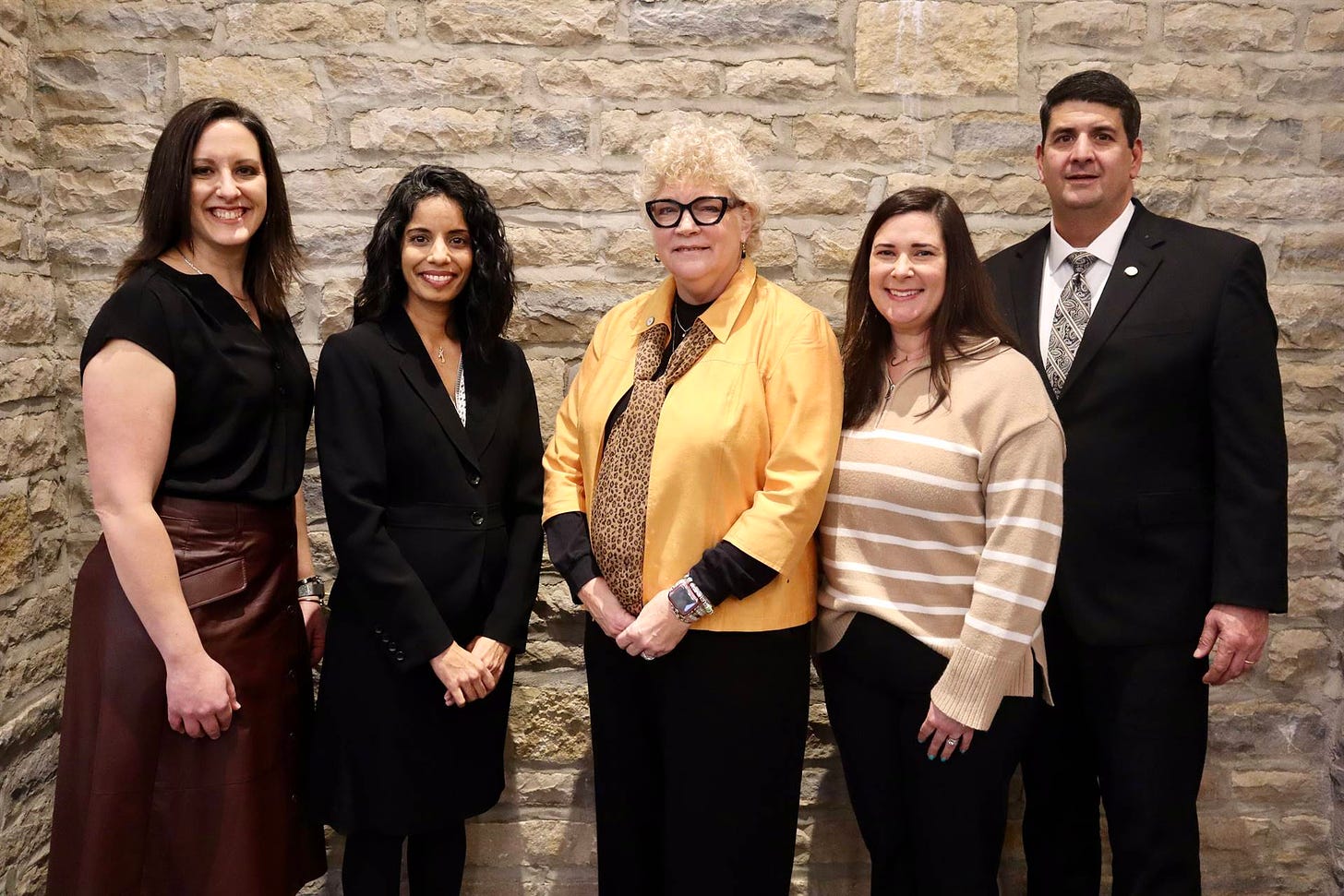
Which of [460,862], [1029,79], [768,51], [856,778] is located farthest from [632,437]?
[1029,79]

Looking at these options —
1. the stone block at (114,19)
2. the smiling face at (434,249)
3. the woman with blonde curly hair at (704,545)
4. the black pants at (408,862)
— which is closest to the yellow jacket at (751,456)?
the woman with blonde curly hair at (704,545)

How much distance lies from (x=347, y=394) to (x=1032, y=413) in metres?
1.33

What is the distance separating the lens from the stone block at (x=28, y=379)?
229cm

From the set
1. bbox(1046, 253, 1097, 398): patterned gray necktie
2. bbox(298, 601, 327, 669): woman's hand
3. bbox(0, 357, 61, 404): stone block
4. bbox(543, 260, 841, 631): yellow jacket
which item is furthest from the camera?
bbox(0, 357, 61, 404): stone block

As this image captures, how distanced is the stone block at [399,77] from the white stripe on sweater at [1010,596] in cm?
181

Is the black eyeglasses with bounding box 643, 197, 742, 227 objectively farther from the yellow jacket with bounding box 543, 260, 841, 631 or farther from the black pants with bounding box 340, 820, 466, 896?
the black pants with bounding box 340, 820, 466, 896

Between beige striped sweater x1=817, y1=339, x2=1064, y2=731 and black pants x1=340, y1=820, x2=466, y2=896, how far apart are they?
0.97 m

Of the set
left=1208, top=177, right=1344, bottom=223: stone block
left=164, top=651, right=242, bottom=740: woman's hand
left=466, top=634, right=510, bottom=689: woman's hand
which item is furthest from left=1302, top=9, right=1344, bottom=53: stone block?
left=164, top=651, right=242, bottom=740: woman's hand

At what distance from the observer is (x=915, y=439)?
1.80 metres

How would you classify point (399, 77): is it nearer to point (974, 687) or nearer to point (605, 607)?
point (605, 607)

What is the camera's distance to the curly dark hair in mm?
1967

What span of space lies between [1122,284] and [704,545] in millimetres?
1082

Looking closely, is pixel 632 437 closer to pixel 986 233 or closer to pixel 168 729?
pixel 168 729

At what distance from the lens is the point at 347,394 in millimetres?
1897
